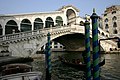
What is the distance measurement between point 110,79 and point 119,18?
3127 centimetres

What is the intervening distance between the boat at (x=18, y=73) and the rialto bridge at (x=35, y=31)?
1029cm

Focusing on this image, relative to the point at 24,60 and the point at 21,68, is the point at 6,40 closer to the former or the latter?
the point at 24,60

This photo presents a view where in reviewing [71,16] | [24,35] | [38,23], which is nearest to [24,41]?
[24,35]

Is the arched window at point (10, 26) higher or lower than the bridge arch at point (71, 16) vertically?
lower

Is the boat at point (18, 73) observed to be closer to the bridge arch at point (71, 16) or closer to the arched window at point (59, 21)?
the arched window at point (59, 21)

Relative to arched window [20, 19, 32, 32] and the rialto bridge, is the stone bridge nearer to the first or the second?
the rialto bridge

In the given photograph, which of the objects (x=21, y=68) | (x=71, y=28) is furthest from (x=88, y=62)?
(x=71, y=28)

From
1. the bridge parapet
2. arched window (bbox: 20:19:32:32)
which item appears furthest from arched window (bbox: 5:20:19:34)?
the bridge parapet

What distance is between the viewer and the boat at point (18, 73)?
7671 millimetres

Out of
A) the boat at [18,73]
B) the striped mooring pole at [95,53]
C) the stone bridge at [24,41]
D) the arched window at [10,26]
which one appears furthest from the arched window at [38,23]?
the striped mooring pole at [95,53]

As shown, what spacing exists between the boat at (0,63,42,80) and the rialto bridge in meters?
10.3

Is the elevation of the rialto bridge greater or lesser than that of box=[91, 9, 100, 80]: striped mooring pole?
greater

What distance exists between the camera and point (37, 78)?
808 centimetres

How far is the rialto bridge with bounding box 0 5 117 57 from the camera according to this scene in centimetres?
1984
